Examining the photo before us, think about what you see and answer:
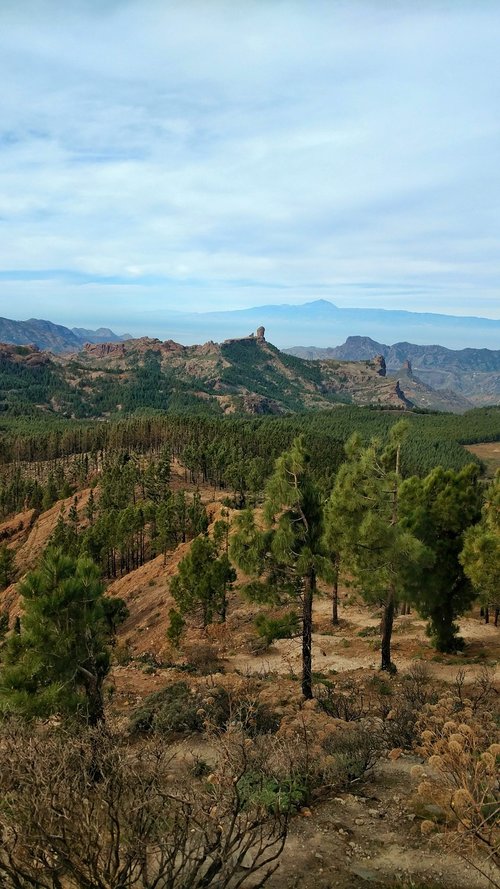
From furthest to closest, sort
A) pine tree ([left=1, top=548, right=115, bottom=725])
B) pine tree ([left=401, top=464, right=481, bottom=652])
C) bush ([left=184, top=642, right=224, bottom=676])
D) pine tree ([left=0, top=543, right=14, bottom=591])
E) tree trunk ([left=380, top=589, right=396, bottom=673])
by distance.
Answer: pine tree ([left=0, top=543, right=14, bottom=591]) < bush ([left=184, top=642, right=224, bottom=676]) < pine tree ([left=401, top=464, right=481, bottom=652]) < tree trunk ([left=380, top=589, right=396, bottom=673]) < pine tree ([left=1, top=548, right=115, bottom=725])

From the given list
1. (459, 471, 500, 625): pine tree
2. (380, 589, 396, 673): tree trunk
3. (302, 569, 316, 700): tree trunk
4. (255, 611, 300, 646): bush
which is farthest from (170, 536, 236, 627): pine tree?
(459, 471, 500, 625): pine tree

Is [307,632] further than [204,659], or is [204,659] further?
[204,659]

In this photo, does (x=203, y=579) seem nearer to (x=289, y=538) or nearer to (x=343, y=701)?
(x=343, y=701)

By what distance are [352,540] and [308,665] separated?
546 cm

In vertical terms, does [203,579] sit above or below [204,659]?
above

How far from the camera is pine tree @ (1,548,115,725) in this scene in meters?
14.3

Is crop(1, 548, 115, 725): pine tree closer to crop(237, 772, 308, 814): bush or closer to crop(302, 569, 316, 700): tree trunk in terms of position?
crop(237, 772, 308, 814): bush

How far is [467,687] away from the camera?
21969mm

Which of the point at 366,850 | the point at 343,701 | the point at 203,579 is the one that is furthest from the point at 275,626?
the point at 203,579

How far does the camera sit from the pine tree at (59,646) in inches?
563

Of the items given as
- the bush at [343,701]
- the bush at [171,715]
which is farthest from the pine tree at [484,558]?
the bush at [171,715]

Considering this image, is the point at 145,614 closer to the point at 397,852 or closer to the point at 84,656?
the point at 84,656

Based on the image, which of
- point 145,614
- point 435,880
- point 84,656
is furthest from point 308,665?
point 145,614

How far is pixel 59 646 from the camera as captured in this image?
14727mm
